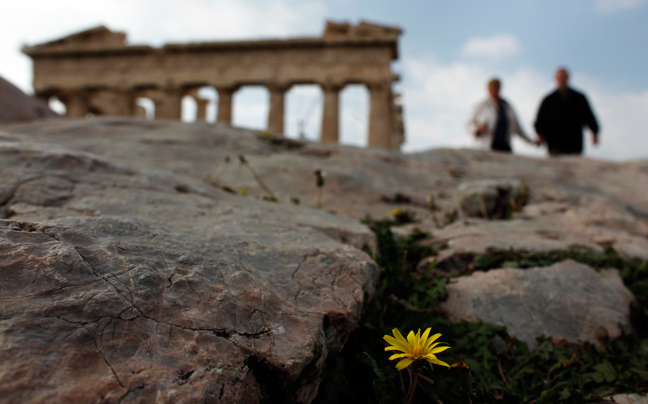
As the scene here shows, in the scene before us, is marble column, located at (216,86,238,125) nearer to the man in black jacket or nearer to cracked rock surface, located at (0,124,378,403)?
the man in black jacket

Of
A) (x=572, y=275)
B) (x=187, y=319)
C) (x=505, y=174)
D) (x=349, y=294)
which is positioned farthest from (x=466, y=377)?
(x=505, y=174)

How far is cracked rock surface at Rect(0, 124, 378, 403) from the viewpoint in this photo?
0.74 meters

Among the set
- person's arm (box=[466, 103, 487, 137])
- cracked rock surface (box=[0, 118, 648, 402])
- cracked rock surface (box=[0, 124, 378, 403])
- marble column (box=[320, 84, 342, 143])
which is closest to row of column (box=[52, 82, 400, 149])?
marble column (box=[320, 84, 342, 143])

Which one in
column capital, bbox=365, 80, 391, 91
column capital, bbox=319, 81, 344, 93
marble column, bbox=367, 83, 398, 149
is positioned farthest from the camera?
column capital, bbox=319, 81, 344, 93

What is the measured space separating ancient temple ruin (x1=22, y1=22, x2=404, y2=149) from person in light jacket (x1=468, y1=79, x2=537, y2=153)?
11720 mm

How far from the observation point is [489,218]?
9.62ft

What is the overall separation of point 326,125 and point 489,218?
15.3 meters

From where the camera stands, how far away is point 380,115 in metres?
17.8

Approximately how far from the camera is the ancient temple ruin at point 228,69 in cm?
1802

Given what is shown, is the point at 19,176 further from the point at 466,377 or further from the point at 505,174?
the point at 505,174

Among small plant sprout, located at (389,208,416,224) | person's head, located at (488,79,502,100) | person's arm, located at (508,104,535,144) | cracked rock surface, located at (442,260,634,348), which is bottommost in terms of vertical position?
cracked rock surface, located at (442,260,634,348)

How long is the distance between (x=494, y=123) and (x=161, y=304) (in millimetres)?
5658

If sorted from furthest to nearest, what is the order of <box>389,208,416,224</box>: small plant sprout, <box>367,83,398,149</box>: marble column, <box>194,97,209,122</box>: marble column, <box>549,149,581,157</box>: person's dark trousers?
<box>194,97,209,122</box>: marble column
<box>367,83,398,149</box>: marble column
<box>549,149,581,157</box>: person's dark trousers
<box>389,208,416,224</box>: small plant sprout

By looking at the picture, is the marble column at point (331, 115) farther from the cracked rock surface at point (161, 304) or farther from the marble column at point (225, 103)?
the cracked rock surface at point (161, 304)
